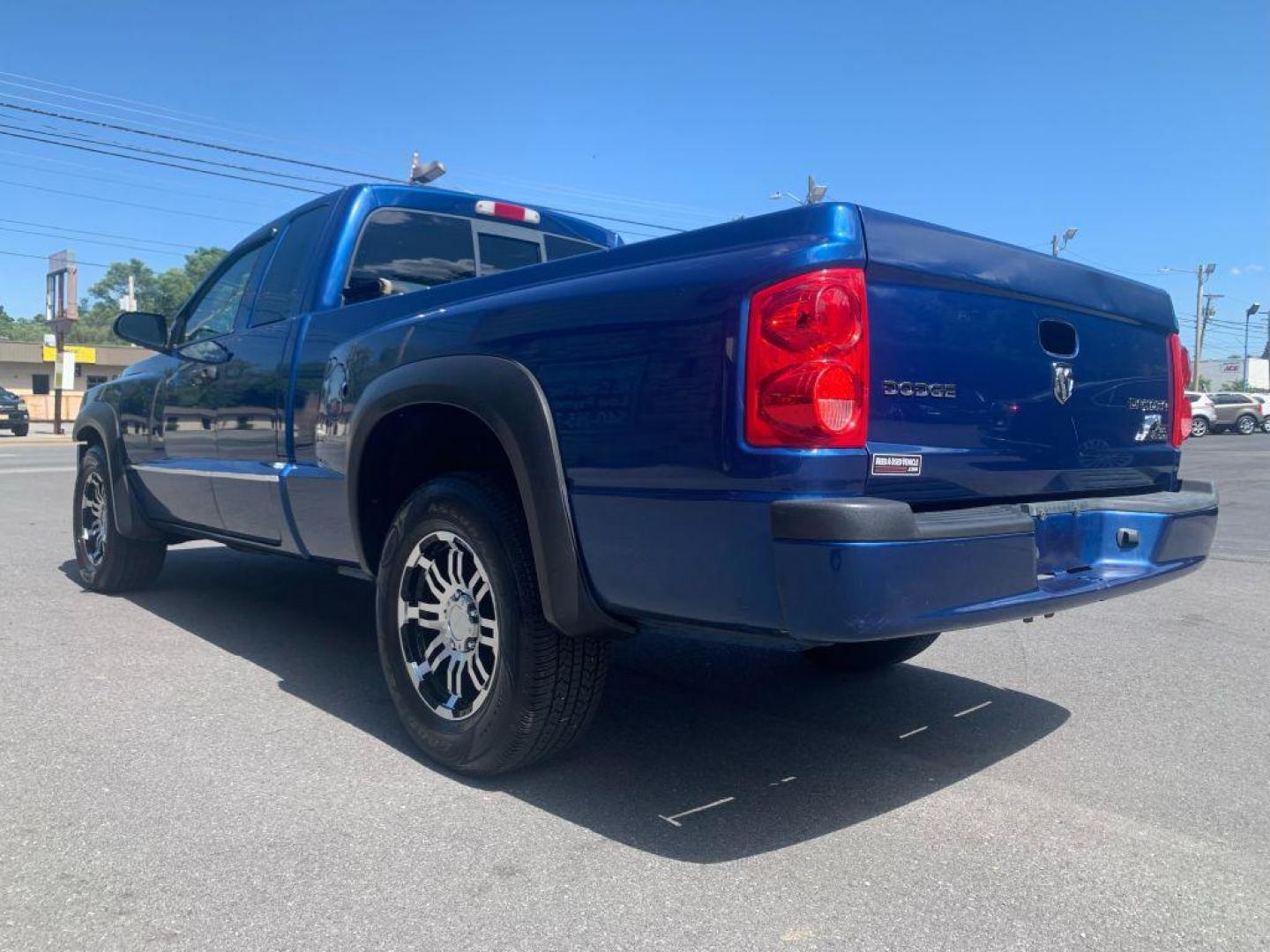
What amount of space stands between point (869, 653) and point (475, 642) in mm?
1876

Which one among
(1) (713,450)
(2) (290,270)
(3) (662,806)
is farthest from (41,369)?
Answer: (1) (713,450)

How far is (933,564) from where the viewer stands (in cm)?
245

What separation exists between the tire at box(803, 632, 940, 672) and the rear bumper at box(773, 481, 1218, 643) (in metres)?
1.21

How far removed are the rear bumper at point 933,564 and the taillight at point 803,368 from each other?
0.17 meters

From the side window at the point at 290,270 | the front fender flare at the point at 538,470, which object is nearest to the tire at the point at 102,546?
the side window at the point at 290,270

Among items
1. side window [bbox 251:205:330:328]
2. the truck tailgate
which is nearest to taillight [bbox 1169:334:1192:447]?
the truck tailgate

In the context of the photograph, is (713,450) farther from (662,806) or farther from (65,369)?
(65,369)

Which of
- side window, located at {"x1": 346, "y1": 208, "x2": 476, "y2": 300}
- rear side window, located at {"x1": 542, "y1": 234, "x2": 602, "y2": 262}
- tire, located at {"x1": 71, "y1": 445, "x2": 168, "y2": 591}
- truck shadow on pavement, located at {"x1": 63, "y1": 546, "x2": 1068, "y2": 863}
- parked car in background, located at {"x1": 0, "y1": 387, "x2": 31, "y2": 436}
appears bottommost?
truck shadow on pavement, located at {"x1": 63, "y1": 546, "x2": 1068, "y2": 863}

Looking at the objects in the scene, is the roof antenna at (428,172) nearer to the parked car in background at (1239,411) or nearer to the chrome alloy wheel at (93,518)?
the chrome alloy wheel at (93,518)

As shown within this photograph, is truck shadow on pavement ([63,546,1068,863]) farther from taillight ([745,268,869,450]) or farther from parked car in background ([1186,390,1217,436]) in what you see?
parked car in background ([1186,390,1217,436])

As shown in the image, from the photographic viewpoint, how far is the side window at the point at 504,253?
481cm

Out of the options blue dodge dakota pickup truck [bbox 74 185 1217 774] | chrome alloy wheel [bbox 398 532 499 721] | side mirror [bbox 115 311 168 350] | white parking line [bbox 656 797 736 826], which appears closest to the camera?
blue dodge dakota pickup truck [bbox 74 185 1217 774]

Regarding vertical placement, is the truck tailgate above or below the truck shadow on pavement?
above

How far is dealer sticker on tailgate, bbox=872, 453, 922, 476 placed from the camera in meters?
2.48
